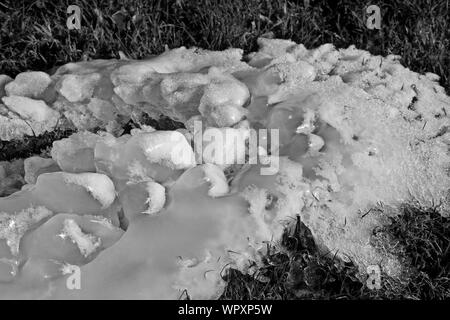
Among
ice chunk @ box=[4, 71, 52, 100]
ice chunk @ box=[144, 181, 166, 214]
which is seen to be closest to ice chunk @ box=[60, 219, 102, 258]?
ice chunk @ box=[144, 181, 166, 214]

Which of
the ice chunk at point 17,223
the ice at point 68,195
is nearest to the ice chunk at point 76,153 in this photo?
the ice at point 68,195

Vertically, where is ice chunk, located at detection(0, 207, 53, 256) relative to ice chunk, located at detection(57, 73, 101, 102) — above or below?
below

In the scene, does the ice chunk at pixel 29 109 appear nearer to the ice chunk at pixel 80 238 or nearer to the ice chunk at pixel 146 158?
the ice chunk at pixel 146 158

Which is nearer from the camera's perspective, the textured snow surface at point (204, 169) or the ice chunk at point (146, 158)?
the textured snow surface at point (204, 169)

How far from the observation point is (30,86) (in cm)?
349

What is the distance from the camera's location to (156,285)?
2600 millimetres

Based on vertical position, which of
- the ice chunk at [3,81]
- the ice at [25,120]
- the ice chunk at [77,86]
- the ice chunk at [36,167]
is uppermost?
the ice chunk at [77,86]

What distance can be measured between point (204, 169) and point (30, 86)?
1.19m

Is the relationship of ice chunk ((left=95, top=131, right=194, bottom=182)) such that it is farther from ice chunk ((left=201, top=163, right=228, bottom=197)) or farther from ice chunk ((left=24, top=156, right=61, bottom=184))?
ice chunk ((left=24, top=156, right=61, bottom=184))

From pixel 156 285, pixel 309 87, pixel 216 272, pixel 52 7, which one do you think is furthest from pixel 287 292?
pixel 52 7

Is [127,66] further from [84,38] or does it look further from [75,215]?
[75,215]

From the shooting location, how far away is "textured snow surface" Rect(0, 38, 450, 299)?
2.69m

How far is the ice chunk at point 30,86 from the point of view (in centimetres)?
348

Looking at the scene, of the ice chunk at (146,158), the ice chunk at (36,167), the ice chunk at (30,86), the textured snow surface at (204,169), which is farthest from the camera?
the ice chunk at (30,86)
